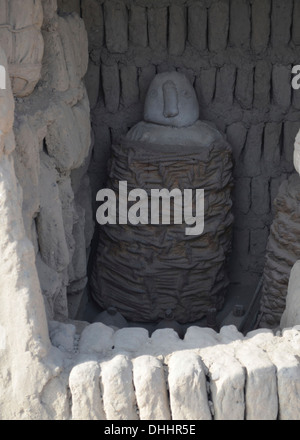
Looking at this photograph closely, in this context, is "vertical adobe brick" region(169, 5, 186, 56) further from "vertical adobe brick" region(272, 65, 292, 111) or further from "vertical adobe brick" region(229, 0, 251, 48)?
"vertical adobe brick" region(272, 65, 292, 111)

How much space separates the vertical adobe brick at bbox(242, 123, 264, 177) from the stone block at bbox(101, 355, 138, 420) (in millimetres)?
3540

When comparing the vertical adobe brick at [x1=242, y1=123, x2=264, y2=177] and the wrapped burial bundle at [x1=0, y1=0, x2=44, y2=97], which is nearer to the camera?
the wrapped burial bundle at [x1=0, y1=0, x2=44, y2=97]

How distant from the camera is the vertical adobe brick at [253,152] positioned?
242 inches

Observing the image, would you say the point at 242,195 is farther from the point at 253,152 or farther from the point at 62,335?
the point at 62,335

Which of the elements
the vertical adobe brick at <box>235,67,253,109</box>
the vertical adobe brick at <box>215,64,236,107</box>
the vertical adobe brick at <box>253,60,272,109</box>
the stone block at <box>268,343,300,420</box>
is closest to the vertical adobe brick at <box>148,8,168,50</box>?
the vertical adobe brick at <box>215,64,236,107</box>

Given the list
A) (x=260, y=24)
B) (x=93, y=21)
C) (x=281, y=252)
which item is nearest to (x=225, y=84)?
(x=260, y=24)

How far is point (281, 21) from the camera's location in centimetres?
592

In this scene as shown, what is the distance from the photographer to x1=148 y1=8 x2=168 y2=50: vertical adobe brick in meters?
5.92

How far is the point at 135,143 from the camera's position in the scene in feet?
18.9

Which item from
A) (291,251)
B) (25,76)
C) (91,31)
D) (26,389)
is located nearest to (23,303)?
(26,389)

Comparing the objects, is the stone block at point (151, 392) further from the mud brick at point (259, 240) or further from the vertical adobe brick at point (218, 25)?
the vertical adobe brick at point (218, 25)

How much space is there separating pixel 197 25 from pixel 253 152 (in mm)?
1133

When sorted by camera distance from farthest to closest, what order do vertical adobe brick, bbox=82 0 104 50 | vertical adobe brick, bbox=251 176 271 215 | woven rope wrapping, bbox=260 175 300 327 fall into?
vertical adobe brick, bbox=251 176 271 215
vertical adobe brick, bbox=82 0 104 50
woven rope wrapping, bbox=260 175 300 327

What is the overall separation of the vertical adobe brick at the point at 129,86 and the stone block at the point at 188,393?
11.5ft
